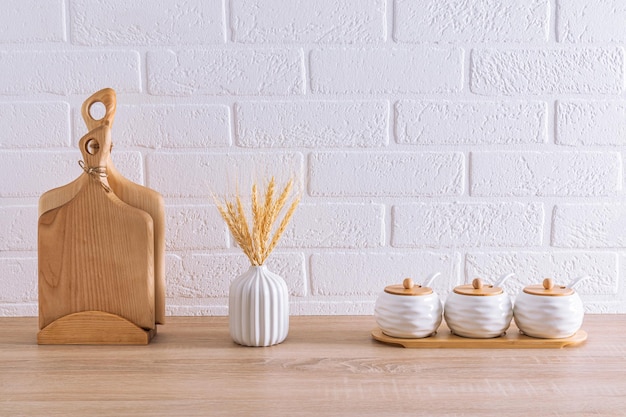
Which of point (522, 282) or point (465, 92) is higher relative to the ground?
point (465, 92)

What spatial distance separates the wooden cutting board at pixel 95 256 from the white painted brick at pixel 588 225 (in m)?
0.79

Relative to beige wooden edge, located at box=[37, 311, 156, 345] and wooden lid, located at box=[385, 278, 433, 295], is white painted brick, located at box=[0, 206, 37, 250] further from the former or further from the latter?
wooden lid, located at box=[385, 278, 433, 295]

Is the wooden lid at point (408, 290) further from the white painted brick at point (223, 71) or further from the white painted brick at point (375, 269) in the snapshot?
the white painted brick at point (223, 71)

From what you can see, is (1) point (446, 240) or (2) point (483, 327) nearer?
(2) point (483, 327)

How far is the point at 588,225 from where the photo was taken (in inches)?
56.1

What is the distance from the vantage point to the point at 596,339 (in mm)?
1254

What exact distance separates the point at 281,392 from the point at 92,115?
28.1 inches

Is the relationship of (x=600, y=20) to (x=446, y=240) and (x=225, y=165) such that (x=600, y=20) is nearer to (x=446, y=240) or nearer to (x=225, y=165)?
(x=446, y=240)

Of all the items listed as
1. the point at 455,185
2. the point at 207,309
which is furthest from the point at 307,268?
the point at 455,185

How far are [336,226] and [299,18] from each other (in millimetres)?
409

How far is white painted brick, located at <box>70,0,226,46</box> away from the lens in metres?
1.38

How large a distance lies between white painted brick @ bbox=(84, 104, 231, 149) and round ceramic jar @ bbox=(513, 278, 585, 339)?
639 millimetres

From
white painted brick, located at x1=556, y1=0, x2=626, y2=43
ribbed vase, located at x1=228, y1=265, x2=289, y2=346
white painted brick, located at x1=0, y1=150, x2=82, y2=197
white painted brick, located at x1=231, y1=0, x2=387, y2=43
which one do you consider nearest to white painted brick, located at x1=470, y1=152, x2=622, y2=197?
white painted brick, located at x1=556, y1=0, x2=626, y2=43

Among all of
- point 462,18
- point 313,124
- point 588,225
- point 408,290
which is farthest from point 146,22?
point 588,225
